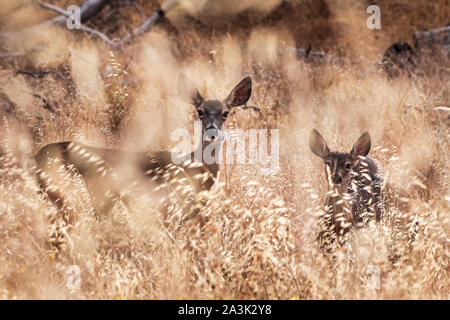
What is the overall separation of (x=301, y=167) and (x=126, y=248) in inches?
81.5

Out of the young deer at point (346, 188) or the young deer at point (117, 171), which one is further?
the young deer at point (117, 171)

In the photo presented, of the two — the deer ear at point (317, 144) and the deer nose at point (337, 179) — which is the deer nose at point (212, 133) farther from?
the deer nose at point (337, 179)

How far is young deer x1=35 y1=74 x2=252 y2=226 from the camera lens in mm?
4539

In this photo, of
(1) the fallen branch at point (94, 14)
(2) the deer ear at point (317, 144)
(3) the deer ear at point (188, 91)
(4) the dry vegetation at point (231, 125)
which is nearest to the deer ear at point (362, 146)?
(2) the deer ear at point (317, 144)

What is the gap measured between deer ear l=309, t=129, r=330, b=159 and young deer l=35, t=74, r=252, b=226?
2.91ft

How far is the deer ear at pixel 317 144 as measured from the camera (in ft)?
15.3

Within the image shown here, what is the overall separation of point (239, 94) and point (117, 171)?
150 centimetres

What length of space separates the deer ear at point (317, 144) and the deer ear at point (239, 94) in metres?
0.89

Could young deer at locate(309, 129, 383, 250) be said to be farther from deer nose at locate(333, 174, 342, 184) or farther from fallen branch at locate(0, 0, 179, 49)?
fallen branch at locate(0, 0, 179, 49)

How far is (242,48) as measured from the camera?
10.2 meters

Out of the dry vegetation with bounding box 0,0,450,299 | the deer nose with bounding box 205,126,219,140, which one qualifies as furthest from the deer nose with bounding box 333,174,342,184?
the deer nose with bounding box 205,126,219,140

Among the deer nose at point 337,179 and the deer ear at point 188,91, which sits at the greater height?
the deer ear at point 188,91

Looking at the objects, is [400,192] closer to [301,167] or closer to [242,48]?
[301,167]

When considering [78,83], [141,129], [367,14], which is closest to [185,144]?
[141,129]
